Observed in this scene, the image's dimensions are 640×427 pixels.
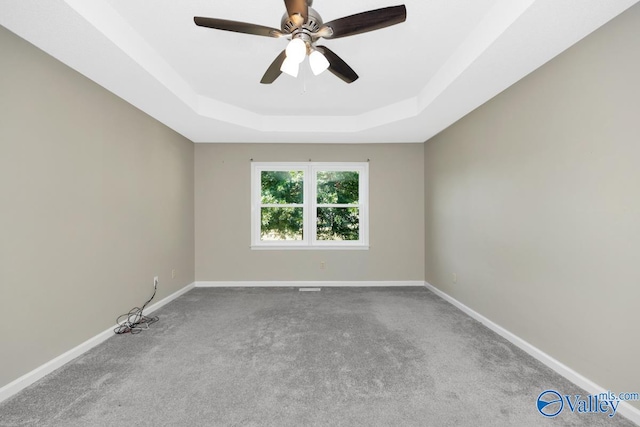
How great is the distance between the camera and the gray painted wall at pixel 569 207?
162 cm

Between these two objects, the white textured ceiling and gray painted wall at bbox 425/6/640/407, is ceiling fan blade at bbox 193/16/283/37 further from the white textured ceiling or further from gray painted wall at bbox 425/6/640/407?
gray painted wall at bbox 425/6/640/407

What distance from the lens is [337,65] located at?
1.99 m

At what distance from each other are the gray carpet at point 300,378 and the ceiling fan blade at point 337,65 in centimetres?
226

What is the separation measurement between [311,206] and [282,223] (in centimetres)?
58

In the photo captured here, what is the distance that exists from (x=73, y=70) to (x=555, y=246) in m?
4.09

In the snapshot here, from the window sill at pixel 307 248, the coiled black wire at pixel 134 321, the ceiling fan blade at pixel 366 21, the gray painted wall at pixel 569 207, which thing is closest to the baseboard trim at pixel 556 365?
the gray painted wall at pixel 569 207

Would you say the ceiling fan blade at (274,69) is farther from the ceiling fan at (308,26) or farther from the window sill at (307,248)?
the window sill at (307,248)

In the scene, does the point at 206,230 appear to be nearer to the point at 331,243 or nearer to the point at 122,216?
the point at 122,216

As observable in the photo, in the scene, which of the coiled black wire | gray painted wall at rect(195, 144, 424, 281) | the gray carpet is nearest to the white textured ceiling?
gray painted wall at rect(195, 144, 424, 281)

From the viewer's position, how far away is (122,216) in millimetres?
2838

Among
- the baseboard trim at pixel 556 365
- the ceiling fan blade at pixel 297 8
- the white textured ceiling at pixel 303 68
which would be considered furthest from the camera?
the white textured ceiling at pixel 303 68

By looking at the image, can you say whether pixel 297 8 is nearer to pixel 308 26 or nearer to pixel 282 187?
pixel 308 26

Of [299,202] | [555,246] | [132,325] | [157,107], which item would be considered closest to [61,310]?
[132,325]

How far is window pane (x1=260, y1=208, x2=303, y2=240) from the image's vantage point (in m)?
4.66
